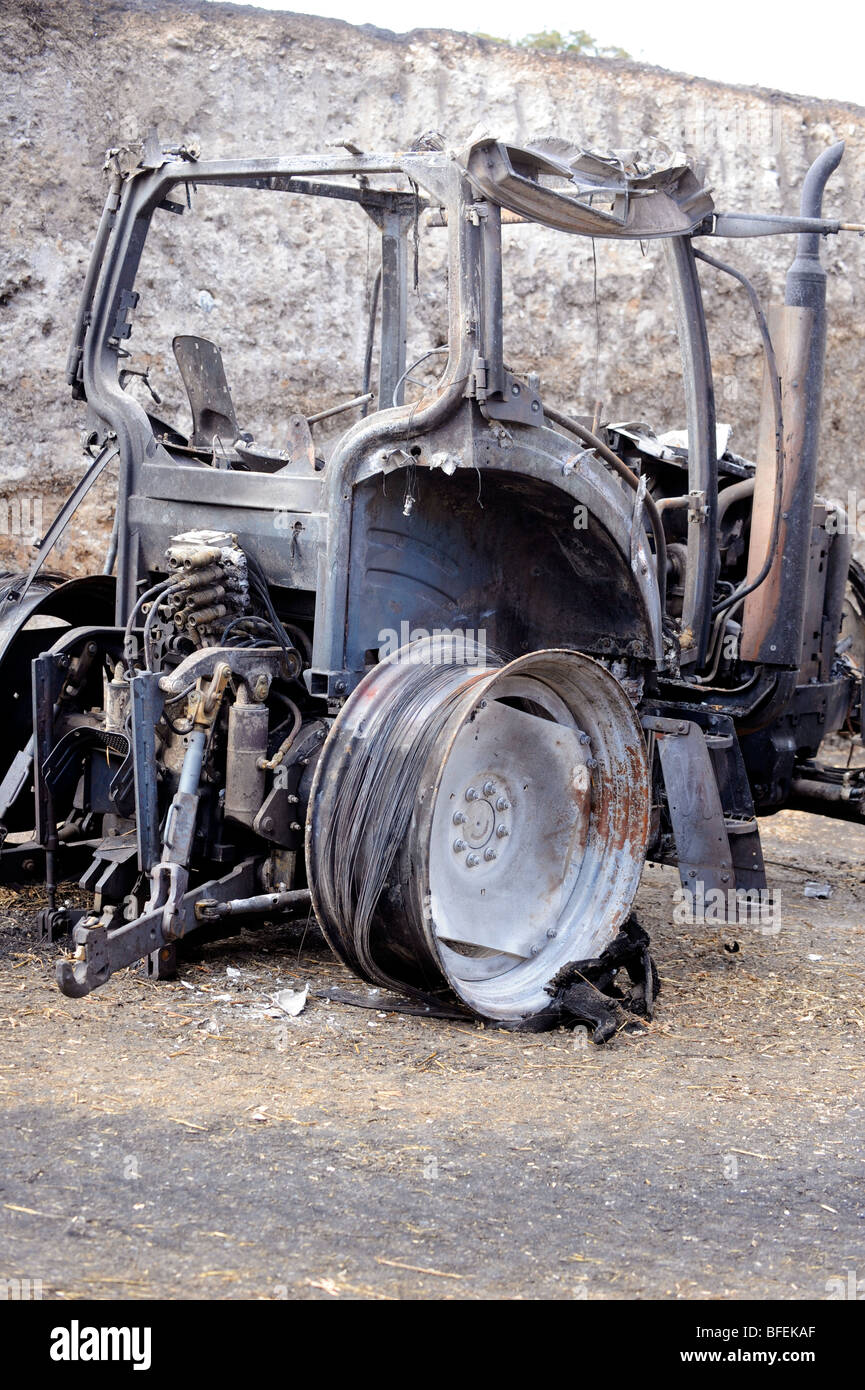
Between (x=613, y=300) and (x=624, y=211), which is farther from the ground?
(x=613, y=300)

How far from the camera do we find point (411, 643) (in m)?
4.64

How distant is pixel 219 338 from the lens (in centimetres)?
1055

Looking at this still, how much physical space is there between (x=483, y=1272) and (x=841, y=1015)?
2340mm

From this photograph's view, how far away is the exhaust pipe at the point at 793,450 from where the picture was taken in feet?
19.6

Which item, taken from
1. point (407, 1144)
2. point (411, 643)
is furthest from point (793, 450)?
point (407, 1144)

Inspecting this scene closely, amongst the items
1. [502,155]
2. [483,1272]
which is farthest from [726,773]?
[483,1272]

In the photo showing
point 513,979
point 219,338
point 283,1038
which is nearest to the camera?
point 283,1038

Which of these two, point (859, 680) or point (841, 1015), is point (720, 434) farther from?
point (841, 1015)

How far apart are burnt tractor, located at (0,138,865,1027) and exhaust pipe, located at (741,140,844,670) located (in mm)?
15

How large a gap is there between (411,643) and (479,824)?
0.61 m

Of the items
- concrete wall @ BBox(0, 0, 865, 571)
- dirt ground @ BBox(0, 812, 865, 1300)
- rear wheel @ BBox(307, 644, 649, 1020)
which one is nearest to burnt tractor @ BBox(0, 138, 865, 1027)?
rear wheel @ BBox(307, 644, 649, 1020)

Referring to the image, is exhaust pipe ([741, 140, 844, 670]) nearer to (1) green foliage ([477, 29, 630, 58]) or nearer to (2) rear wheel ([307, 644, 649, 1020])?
(2) rear wheel ([307, 644, 649, 1020])

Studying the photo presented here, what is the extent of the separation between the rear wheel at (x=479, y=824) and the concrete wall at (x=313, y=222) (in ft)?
19.2

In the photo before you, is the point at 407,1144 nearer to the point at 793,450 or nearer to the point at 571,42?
the point at 793,450
